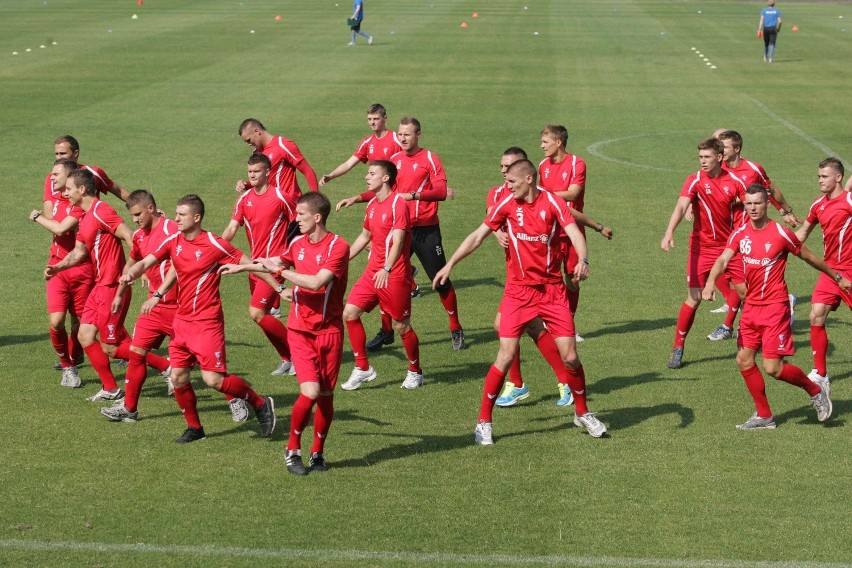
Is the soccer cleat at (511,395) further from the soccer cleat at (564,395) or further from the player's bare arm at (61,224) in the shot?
the player's bare arm at (61,224)

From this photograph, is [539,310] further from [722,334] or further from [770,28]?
[770,28]

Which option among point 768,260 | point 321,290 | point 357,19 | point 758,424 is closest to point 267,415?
point 321,290

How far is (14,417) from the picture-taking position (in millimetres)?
11680

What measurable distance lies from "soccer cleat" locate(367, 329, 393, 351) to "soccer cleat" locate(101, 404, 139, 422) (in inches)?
136

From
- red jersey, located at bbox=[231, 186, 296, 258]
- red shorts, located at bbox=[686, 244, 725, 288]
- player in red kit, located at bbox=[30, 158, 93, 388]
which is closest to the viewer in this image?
player in red kit, located at bbox=[30, 158, 93, 388]

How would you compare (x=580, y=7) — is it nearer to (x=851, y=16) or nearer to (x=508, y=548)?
(x=851, y=16)

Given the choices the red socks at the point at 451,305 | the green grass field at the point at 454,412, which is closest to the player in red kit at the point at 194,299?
the green grass field at the point at 454,412

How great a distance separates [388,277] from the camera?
40.3 ft

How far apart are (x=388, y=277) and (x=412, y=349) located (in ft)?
2.88

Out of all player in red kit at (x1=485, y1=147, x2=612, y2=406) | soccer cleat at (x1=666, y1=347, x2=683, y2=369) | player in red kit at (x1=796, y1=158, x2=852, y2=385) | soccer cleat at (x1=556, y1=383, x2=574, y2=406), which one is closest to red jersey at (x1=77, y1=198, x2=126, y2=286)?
player in red kit at (x1=485, y1=147, x2=612, y2=406)

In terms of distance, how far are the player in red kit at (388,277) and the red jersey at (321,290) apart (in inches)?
75.9

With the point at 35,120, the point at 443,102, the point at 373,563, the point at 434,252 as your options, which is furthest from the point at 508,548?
the point at 443,102

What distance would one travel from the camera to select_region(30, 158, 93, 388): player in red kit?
1262 centimetres

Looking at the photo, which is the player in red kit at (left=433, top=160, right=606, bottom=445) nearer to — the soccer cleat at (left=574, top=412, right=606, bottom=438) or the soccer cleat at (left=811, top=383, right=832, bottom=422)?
the soccer cleat at (left=574, top=412, right=606, bottom=438)
